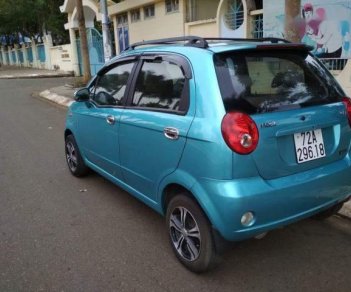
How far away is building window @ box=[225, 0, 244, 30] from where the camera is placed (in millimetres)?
9820

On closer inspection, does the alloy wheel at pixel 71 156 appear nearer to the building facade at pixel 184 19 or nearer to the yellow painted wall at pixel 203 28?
the building facade at pixel 184 19

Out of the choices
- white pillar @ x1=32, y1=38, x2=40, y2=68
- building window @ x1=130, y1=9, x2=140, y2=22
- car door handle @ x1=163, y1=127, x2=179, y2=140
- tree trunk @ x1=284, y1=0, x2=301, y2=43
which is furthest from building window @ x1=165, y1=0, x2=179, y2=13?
white pillar @ x1=32, y1=38, x2=40, y2=68

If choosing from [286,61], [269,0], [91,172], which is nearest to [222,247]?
[286,61]

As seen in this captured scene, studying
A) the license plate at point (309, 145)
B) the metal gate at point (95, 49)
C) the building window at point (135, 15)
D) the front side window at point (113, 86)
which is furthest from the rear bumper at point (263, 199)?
the metal gate at point (95, 49)

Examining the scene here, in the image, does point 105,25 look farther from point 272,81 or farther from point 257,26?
point 272,81

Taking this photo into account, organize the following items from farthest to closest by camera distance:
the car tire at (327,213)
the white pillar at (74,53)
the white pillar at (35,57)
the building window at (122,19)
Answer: the white pillar at (35,57), the white pillar at (74,53), the building window at (122,19), the car tire at (327,213)

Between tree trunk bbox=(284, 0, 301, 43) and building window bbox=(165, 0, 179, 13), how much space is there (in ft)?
28.3

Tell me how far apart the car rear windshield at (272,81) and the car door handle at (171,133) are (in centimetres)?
46

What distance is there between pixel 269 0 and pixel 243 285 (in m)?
7.13

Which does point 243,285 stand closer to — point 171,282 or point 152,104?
point 171,282

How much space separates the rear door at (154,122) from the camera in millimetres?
3059

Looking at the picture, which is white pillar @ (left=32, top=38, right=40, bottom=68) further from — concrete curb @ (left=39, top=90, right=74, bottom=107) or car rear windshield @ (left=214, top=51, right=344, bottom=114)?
car rear windshield @ (left=214, top=51, right=344, bottom=114)

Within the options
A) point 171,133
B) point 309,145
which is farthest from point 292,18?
point 171,133

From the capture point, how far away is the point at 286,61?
10.7 ft
